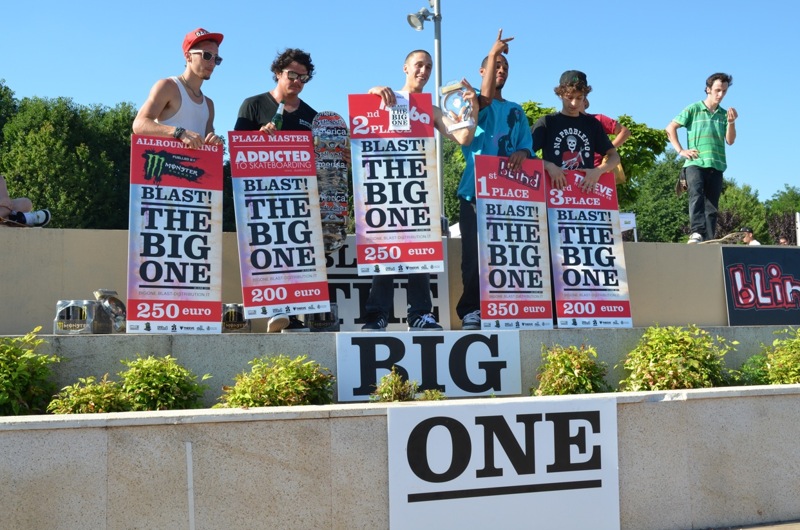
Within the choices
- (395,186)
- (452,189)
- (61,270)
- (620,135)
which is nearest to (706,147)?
(620,135)

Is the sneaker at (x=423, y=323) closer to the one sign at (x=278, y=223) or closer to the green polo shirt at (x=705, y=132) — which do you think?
the one sign at (x=278, y=223)

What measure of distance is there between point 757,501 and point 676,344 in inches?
51.0

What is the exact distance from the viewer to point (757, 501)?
19.9ft

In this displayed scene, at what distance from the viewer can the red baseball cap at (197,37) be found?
6.82 m

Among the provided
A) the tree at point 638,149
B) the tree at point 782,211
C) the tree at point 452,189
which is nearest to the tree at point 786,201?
the tree at point 782,211

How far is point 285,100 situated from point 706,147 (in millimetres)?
4654

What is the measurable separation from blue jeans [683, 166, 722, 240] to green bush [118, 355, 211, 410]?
5879 millimetres

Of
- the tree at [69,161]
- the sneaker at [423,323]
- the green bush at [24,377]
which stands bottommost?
the green bush at [24,377]

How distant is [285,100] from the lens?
7.20 metres

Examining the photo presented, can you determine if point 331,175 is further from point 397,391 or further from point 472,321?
point 397,391

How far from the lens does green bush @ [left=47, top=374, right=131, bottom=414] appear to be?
206 inches

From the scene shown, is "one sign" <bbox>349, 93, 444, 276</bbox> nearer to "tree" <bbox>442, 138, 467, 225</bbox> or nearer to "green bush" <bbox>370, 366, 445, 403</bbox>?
"green bush" <bbox>370, 366, 445, 403</bbox>

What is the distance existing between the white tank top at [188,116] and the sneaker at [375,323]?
2.01 metres

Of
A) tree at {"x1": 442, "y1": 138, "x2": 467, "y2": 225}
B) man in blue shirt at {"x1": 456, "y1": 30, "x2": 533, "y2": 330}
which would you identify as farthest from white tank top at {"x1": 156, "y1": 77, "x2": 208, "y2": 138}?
tree at {"x1": 442, "y1": 138, "x2": 467, "y2": 225}
